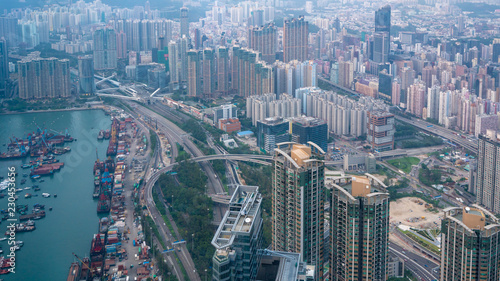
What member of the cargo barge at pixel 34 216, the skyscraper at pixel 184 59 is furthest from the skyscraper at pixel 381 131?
the skyscraper at pixel 184 59

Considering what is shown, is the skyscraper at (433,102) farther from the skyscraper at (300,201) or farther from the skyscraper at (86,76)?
the skyscraper at (300,201)

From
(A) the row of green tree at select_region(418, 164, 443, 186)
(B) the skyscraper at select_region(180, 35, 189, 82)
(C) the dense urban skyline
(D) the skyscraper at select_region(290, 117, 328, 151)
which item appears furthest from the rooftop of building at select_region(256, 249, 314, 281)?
(B) the skyscraper at select_region(180, 35, 189, 82)

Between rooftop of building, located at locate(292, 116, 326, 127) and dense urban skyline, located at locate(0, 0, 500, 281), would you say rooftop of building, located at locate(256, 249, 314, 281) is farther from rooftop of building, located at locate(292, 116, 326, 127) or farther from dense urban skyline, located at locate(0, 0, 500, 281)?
rooftop of building, located at locate(292, 116, 326, 127)

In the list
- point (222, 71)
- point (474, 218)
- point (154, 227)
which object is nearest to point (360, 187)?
point (474, 218)

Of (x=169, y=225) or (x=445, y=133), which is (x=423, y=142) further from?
(x=169, y=225)

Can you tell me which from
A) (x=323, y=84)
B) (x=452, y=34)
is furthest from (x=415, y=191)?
(x=452, y=34)
